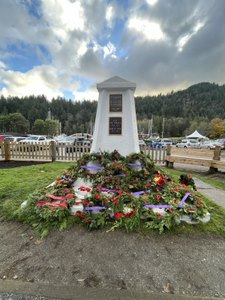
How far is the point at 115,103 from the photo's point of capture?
13.5ft

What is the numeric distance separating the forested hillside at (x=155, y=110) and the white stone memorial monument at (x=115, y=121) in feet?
208

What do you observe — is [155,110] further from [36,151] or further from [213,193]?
[213,193]

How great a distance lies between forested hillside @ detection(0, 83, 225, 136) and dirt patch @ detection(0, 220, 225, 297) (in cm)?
6476

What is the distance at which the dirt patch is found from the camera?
1745 mm

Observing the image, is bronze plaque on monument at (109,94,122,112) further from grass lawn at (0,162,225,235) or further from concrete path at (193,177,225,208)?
concrete path at (193,177,225,208)

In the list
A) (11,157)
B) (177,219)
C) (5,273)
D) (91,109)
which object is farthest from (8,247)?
(91,109)

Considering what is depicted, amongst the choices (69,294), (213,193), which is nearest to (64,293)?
(69,294)

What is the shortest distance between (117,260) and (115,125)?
294 cm

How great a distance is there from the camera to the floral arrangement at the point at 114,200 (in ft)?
8.90

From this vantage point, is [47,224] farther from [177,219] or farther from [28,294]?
[177,219]

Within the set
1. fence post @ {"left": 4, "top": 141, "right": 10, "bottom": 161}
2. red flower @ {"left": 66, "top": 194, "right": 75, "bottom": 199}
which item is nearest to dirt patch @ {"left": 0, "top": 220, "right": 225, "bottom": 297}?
red flower @ {"left": 66, "top": 194, "right": 75, "bottom": 199}

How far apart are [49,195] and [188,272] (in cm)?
261

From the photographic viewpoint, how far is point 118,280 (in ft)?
5.80

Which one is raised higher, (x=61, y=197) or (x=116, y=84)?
(x=116, y=84)
